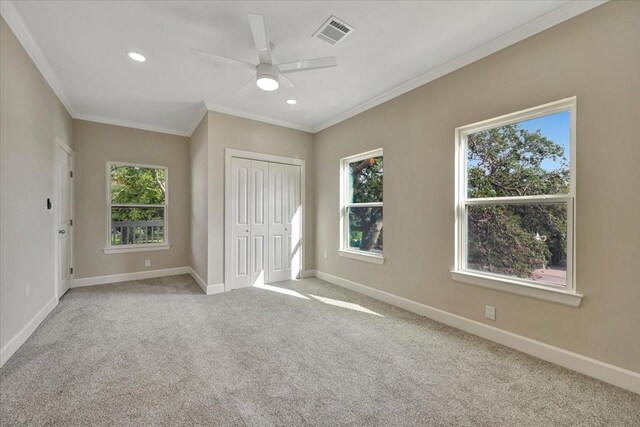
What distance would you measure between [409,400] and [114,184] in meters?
5.36

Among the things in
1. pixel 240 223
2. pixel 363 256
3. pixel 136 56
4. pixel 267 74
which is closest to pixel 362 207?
pixel 363 256

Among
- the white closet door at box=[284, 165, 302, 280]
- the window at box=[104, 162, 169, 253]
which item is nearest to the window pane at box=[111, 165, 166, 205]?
the window at box=[104, 162, 169, 253]

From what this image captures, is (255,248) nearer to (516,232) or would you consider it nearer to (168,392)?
(168,392)

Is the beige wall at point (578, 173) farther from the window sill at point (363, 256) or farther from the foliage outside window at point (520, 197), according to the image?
the window sill at point (363, 256)

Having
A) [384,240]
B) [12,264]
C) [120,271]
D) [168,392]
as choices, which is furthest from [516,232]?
[120,271]

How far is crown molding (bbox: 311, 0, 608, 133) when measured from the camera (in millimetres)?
2061

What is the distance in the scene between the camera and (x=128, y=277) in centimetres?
473

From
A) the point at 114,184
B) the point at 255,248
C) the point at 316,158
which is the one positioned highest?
the point at 316,158

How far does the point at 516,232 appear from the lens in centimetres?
250

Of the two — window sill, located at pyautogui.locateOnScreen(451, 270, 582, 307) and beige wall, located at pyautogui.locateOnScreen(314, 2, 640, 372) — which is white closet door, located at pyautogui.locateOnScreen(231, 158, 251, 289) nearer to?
beige wall, located at pyautogui.locateOnScreen(314, 2, 640, 372)

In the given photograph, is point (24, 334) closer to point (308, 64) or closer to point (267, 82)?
point (267, 82)

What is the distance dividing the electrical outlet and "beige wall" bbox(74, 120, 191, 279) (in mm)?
4976

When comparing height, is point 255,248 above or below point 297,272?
above

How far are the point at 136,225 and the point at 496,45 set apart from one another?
576 centimetres
